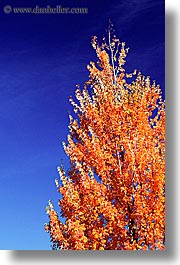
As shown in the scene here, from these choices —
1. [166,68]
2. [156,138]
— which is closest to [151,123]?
[156,138]

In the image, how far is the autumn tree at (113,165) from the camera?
3.49 m

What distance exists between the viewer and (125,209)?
352cm

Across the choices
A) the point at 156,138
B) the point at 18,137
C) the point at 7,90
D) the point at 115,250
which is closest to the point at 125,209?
the point at 115,250

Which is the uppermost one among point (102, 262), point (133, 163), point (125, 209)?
point (133, 163)

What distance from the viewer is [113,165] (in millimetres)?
3545

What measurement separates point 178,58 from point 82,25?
64 cm

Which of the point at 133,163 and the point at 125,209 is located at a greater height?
the point at 133,163

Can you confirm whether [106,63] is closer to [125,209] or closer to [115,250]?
[125,209]

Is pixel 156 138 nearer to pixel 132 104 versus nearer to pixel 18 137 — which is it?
pixel 132 104

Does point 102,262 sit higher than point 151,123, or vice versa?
point 151,123

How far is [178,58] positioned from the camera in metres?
3.49

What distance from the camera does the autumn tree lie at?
11.4 feet

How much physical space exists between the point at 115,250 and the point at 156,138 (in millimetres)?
740

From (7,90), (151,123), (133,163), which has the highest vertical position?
(7,90)
